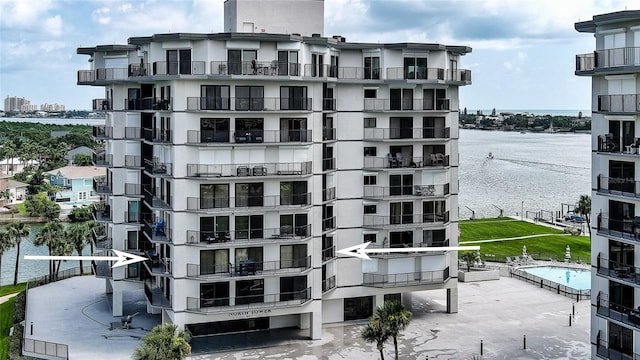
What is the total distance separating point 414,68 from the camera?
45719 millimetres

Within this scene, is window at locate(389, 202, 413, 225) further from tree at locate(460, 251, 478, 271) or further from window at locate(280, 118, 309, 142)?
tree at locate(460, 251, 478, 271)

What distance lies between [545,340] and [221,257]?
18.5m

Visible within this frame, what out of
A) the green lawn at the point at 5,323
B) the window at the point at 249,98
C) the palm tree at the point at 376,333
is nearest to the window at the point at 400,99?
the window at the point at 249,98

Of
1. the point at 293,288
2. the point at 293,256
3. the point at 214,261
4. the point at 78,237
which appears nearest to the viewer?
the point at 214,261

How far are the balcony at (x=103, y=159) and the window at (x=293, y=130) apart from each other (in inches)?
507

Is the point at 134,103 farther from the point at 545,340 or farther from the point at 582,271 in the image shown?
the point at 582,271

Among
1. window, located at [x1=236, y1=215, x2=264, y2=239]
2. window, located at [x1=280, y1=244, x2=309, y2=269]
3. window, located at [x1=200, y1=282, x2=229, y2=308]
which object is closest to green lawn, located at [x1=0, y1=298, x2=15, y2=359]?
window, located at [x1=200, y1=282, x2=229, y2=308]

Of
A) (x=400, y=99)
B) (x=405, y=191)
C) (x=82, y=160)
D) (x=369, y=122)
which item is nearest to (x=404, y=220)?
(x=405, y=191)

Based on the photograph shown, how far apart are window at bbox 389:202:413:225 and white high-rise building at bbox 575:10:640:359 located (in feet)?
45.3

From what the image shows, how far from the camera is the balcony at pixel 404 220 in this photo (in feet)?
150

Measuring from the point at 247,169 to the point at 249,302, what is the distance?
7.17m

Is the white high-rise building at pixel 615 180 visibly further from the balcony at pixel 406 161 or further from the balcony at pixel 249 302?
the balcony at pixel 249 302

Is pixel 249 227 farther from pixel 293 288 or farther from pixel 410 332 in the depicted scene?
pixel 410 332

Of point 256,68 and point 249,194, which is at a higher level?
point 256,68
